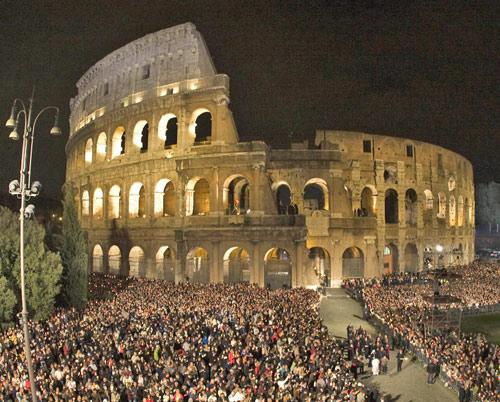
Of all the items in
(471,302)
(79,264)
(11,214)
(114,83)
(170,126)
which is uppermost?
(114,83)

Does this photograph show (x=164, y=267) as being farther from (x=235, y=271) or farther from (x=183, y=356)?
(x=183, y=356)

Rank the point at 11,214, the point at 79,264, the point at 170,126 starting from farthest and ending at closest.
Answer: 1. the point at 170,126
2. the point at 79,264
3. the point at 11,214

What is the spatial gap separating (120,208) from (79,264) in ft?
52.2

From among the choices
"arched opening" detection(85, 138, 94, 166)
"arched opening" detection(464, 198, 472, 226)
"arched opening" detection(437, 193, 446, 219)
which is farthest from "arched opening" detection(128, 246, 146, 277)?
"arched opening" detection(464, 198, 472, 226)

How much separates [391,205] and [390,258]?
5.62 meters

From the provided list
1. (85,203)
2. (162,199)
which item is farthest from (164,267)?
(85,203)

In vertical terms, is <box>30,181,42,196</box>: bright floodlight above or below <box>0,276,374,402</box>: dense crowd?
above

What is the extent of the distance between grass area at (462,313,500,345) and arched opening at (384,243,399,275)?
14543mm

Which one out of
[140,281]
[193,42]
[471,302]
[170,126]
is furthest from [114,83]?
[471,302]

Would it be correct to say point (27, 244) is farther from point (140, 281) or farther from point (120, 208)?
point (120, 208)

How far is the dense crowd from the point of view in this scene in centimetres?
1262

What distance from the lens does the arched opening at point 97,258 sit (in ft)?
142

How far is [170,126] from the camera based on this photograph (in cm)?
4534

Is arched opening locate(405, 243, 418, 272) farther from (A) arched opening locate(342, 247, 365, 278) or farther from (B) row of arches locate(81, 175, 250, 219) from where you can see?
(B) row of arches locate(81, 175, 250, 219)
